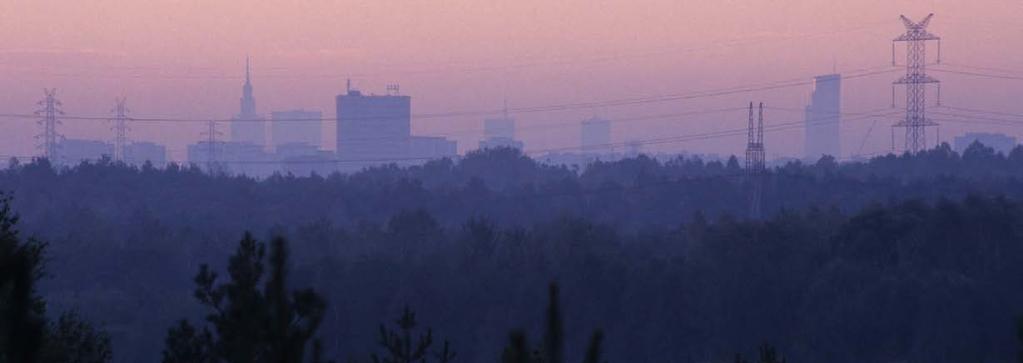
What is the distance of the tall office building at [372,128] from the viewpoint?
128 metres

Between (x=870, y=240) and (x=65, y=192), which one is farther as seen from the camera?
(x=65, y=192)

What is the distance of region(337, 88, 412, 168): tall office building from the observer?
128375 mm

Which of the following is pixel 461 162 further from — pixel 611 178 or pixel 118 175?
pixel 118 175

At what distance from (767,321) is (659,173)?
155 ft

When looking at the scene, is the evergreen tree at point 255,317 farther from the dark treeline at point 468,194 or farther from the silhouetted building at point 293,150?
the silhouetted building at point 293,150

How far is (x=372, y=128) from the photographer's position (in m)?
134

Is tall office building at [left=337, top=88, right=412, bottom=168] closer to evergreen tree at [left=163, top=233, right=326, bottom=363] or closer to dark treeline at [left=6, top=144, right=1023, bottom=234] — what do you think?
dark treeline at [left=6, top=144, right=1023, bottom=234]

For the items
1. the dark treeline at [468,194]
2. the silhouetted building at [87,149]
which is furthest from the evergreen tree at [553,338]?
the silhouetted building at [87,149]

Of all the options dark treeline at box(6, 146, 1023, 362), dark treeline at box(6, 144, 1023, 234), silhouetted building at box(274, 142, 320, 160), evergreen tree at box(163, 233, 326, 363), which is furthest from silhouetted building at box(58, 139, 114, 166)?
evergreen tree at box(163, 233, 326, 363)

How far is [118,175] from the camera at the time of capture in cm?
8512

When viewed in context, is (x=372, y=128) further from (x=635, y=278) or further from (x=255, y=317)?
(x=255, y=317)

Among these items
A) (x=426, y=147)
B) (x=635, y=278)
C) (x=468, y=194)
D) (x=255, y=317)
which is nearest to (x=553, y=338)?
(x=255, y=317)

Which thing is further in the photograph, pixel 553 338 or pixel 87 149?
pixel 87 149

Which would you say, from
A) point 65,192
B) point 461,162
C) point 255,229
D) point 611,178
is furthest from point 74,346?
point 461,162
